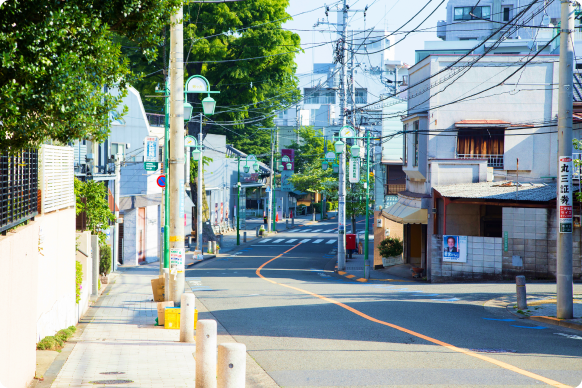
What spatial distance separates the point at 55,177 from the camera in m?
12.1

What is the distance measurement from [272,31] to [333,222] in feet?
123

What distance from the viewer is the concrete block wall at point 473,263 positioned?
23.5 metres

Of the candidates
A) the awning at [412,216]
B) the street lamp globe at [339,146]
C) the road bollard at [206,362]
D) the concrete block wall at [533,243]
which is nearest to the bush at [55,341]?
the road bollard at [206,362]

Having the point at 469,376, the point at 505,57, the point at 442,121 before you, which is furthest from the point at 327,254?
the point at 469,376

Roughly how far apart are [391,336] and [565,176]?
587 cm

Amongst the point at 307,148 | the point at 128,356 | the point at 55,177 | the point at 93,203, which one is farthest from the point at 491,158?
the point at 307,148

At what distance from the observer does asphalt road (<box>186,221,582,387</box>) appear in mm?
8547

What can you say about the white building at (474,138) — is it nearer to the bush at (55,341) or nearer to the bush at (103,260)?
the bush at (103,260)

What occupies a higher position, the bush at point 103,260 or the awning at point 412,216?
the awning at point 412,216

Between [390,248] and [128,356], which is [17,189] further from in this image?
[390,248]

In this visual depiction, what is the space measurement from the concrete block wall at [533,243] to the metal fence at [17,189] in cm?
1894

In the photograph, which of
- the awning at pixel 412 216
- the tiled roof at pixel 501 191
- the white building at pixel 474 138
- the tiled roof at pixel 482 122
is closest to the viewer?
the tiled roof at pixel 501 191

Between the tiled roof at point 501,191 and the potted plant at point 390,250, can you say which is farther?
the potted plant at point 390,250

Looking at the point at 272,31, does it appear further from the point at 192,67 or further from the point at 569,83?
the point at 569,83
